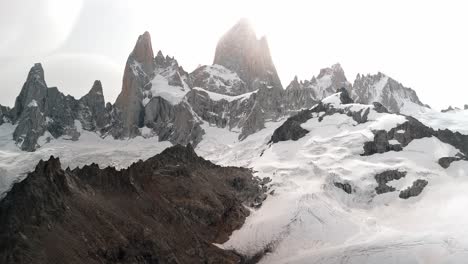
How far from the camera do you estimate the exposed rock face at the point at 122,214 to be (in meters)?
82.8

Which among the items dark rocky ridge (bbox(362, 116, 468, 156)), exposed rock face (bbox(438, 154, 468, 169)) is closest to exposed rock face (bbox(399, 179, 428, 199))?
exposed rock face (bbox(438, 154, 468, 169))

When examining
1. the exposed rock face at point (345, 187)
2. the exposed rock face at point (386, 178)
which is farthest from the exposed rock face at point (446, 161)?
the exposed rock face at point (345, 187)

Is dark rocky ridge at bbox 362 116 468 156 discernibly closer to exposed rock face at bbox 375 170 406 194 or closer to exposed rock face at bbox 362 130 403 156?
exposed rock face at bbox 362 130 403 156

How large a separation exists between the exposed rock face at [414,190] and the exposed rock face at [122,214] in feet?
120

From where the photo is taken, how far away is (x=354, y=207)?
5763 inches

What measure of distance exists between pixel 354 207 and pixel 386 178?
1651cm

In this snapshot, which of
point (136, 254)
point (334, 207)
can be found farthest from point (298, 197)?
point (136, 254)

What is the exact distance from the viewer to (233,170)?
164 metres

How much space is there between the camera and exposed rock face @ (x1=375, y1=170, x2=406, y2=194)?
506 ft

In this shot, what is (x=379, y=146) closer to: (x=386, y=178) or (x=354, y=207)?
(x=386, y=178)

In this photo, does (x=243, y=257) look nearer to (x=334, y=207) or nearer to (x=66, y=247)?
(x=334, y=207)

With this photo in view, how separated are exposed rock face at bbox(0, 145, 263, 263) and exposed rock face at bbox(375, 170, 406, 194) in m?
31.8

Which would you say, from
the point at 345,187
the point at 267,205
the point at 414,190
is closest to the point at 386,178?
the point at 414,190

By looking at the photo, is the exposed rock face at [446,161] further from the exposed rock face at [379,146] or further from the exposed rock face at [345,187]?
the exposed rock face at [345,187]
